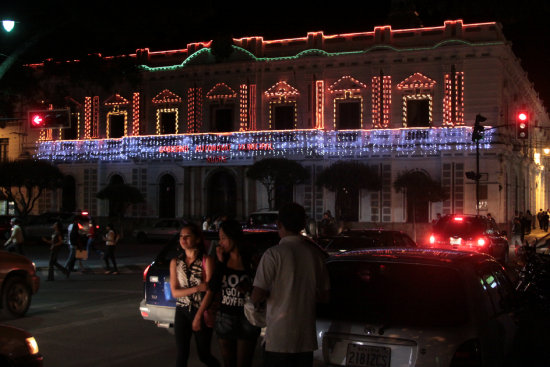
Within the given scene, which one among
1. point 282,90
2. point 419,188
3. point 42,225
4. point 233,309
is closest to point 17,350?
point 233,309

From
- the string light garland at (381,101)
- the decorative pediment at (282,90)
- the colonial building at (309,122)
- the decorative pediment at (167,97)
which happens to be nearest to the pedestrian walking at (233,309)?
the colonial building at (309,122)

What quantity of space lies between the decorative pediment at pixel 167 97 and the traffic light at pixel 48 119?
1769 centimetres

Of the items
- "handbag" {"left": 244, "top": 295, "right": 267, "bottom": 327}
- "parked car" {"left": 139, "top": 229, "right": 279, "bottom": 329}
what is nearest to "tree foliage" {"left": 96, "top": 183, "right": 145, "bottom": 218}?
"parked car" {"left": 139, "top": 229, "right": 279, "bottom": 329}

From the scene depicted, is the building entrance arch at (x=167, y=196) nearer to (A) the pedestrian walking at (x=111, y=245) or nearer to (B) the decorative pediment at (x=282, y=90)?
(B) the decorative pediment at (x=282, y=90)

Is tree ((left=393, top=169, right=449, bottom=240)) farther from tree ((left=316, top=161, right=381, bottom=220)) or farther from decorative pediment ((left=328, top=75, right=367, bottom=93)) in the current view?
decorative pediment ((left=328, top=75, right=367, bottom=93))

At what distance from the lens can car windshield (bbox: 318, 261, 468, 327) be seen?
5.04 metres

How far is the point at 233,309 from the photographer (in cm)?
571

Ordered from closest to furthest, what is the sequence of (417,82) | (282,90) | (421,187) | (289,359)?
(289,359)
(421,187)
(417,82)
(282,90)

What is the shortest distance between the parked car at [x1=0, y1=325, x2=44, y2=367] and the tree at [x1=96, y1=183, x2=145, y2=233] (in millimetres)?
30813

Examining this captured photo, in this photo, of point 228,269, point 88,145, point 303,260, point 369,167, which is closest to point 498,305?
point 303,260

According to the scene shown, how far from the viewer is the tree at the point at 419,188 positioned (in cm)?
3092

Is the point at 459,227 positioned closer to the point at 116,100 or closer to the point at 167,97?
the point at 167,97

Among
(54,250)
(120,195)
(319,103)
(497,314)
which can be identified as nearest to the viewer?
(497,314)

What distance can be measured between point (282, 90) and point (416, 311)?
3104 cm
